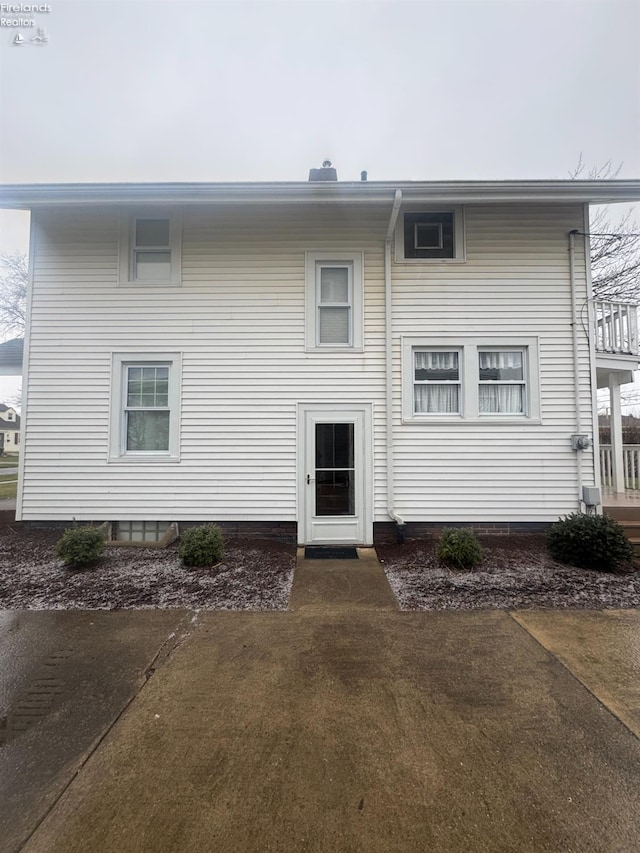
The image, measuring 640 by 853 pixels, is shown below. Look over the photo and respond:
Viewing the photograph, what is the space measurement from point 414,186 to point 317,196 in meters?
1.43

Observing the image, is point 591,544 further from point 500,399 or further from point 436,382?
point 436,382

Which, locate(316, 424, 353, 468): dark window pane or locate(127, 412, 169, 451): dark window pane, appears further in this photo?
locate(127, 412, 169, 451): dark window pane

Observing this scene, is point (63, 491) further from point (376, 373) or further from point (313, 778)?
point (313, 778)

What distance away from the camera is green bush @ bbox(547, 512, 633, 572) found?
4551 mm

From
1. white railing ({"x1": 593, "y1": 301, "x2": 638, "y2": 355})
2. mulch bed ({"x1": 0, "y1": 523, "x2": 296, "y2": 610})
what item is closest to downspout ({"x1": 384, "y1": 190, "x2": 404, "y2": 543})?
mulch bed ({"x1": 0, "y1": 523, "x2": 296, "y2": 610})

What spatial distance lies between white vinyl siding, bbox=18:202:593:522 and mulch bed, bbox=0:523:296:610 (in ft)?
2.16

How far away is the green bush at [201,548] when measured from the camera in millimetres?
4742

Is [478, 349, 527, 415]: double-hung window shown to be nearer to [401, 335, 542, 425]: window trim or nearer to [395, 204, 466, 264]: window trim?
[401, 335, 542, 425]: window trim

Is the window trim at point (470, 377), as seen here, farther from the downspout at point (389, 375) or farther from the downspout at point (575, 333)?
→ the downspout at point (575, 333)

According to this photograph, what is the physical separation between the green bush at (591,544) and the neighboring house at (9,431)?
122 feet

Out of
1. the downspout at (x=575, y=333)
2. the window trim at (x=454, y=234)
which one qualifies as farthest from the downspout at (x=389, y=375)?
the downspout at (x=575, y=333)

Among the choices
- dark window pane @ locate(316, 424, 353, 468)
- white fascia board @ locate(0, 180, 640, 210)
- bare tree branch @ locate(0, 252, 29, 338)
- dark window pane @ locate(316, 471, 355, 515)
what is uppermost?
bare tree branch @ locate(0, 252, 29, 338)

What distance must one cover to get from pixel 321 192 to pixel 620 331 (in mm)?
5783

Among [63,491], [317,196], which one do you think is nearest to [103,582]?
[63,491]
